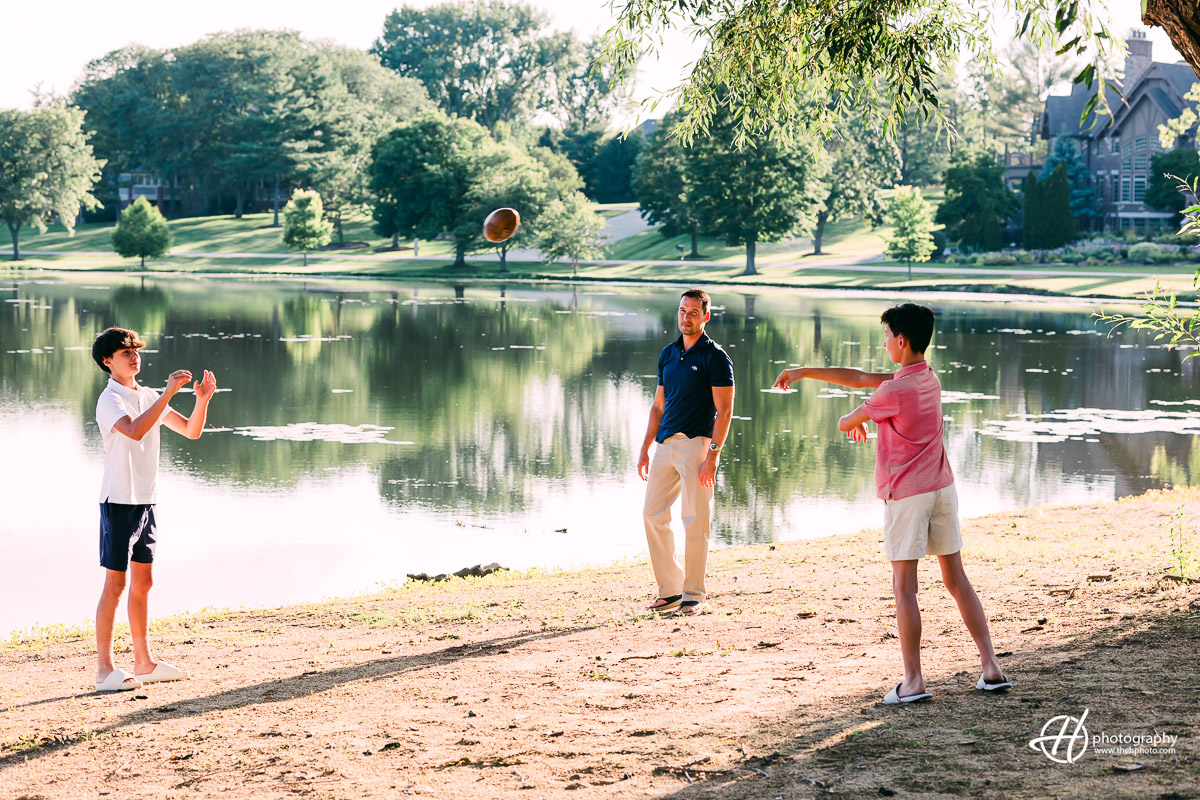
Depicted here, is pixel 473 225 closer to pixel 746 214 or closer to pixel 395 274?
pixel 395 274

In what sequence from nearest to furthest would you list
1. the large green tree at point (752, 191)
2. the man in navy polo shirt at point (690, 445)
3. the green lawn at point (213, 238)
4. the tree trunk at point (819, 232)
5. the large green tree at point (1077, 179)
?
1. the man in navy polo shirt at point (690, 445)
2. the large green tree at point (752, 191)
3. the large green tree at point (1077, 179)
4. the tree trunk at point (819, 232)
5. the green lawn at point (213, 238)

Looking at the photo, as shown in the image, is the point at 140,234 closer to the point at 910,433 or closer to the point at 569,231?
the point at 569,231

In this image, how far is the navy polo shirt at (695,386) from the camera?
27.6ft

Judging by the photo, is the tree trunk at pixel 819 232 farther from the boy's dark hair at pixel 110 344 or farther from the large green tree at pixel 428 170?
the boy's dark hair at pixel 110 344

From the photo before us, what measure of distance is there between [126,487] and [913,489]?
13.1 feet

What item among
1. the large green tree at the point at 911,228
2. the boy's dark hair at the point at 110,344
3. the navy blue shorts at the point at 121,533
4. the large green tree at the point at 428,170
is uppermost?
the large green tree at the point at 428,170

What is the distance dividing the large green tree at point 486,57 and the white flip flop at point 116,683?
128297 millimetres

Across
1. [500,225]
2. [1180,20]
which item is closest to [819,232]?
[500,225]

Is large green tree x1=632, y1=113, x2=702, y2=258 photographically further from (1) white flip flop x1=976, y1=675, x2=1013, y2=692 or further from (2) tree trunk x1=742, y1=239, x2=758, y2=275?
(1) white flip flop x1=976, y1=675, x2=1013, y2=692

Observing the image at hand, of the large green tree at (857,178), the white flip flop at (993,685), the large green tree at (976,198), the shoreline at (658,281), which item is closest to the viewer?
the white flip flop at (993,685)

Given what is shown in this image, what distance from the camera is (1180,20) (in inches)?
265

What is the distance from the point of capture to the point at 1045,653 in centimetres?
645

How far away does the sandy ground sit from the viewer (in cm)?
483

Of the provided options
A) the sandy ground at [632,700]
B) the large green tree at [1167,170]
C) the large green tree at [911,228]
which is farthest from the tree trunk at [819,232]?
the sandy ground at [632,700]
